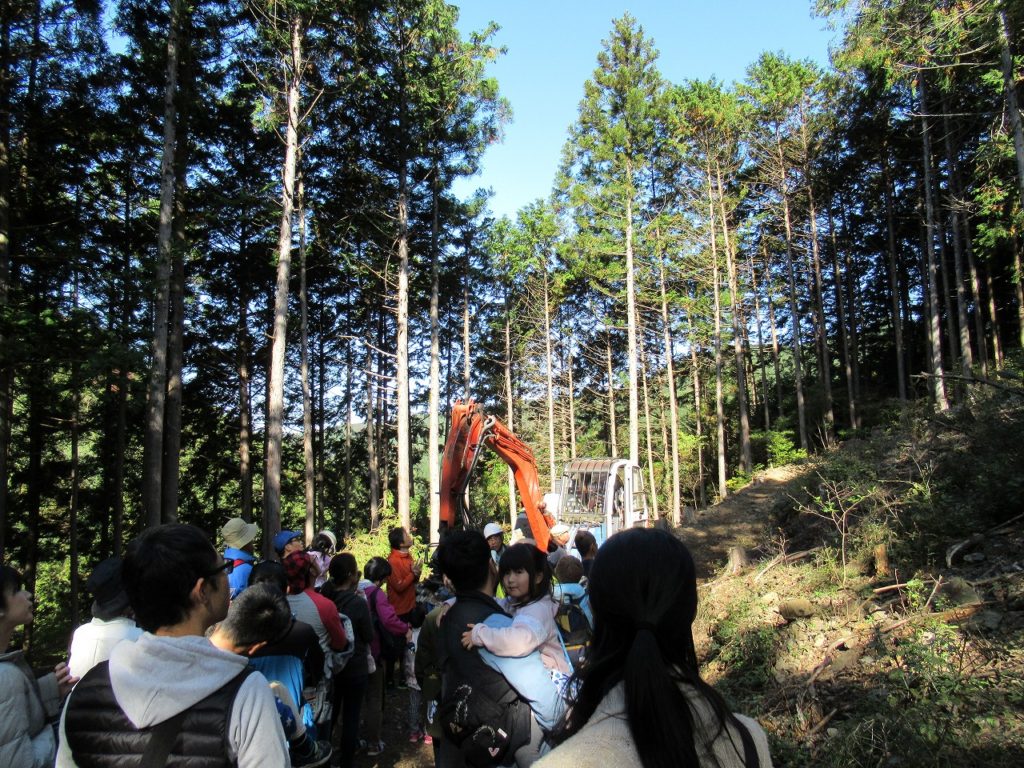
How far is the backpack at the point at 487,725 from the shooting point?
2.58 meters

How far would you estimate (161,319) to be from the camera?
38.3ft

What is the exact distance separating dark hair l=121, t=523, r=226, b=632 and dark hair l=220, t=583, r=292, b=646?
0.80 meters

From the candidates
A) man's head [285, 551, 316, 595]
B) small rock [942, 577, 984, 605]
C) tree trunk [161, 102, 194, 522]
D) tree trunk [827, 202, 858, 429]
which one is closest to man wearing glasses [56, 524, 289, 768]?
man's head [285, 551, 316, 595]

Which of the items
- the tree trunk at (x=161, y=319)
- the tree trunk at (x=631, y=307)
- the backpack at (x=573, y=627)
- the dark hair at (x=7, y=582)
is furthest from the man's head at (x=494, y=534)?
the tree trunk at (x=631, y=307)

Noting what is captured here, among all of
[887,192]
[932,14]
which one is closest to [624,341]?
[887,192]

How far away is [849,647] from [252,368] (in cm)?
2096

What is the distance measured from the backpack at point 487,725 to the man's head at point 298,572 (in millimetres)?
1942

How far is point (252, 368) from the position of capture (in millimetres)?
22297

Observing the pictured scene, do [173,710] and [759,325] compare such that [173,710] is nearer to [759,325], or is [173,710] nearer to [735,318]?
[735,318]

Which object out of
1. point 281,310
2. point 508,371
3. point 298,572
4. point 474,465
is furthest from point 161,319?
point 508,371

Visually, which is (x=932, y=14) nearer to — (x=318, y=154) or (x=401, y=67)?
(x=401, y=67)

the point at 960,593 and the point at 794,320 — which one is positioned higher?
the point at 794,320

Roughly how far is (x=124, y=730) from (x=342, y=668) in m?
3.11

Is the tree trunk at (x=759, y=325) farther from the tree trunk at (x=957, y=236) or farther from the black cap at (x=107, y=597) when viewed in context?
the black cap at (x=107, y=597)
